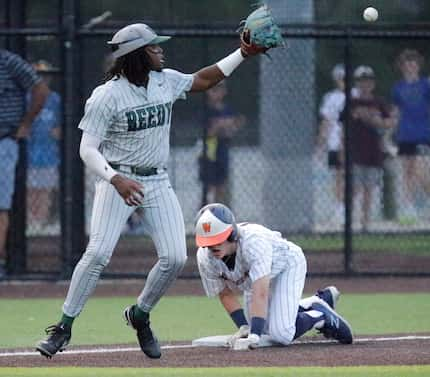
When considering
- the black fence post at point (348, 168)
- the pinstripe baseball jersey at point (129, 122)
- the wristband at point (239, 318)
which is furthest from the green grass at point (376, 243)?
the pinstripe baseball jersey at point (129, 122)

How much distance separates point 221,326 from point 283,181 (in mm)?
4807

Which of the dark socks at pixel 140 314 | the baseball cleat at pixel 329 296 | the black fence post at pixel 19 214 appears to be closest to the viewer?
the dark socks at pixel 140 314

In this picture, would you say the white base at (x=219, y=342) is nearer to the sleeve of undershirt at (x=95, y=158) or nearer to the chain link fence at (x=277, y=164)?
the sleeve of undershirt at (x=95, y=158)

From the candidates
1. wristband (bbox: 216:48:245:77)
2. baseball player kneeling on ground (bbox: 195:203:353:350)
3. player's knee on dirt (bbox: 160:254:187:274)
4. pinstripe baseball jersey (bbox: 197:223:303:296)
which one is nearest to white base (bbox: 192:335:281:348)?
baseball player kneeling on ground (bbox: 195:203:353:350)

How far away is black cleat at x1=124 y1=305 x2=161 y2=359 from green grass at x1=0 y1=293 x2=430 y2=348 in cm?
99

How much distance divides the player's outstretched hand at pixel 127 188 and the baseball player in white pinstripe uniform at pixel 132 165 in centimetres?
11

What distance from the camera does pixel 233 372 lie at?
657 cm

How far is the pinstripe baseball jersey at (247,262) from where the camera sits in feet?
25.6

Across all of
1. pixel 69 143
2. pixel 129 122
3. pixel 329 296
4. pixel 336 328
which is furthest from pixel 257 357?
pixel 69 143

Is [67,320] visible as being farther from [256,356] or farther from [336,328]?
[336,328]

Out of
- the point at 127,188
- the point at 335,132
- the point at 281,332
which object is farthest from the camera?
the point at 335,132

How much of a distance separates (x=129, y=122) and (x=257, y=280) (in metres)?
1.22

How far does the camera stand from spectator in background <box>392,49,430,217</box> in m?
13.7

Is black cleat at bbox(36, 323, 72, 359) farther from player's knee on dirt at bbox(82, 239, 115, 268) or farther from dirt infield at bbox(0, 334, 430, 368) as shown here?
player's knee on dirt at bbox(82, 239, 115, 268)
